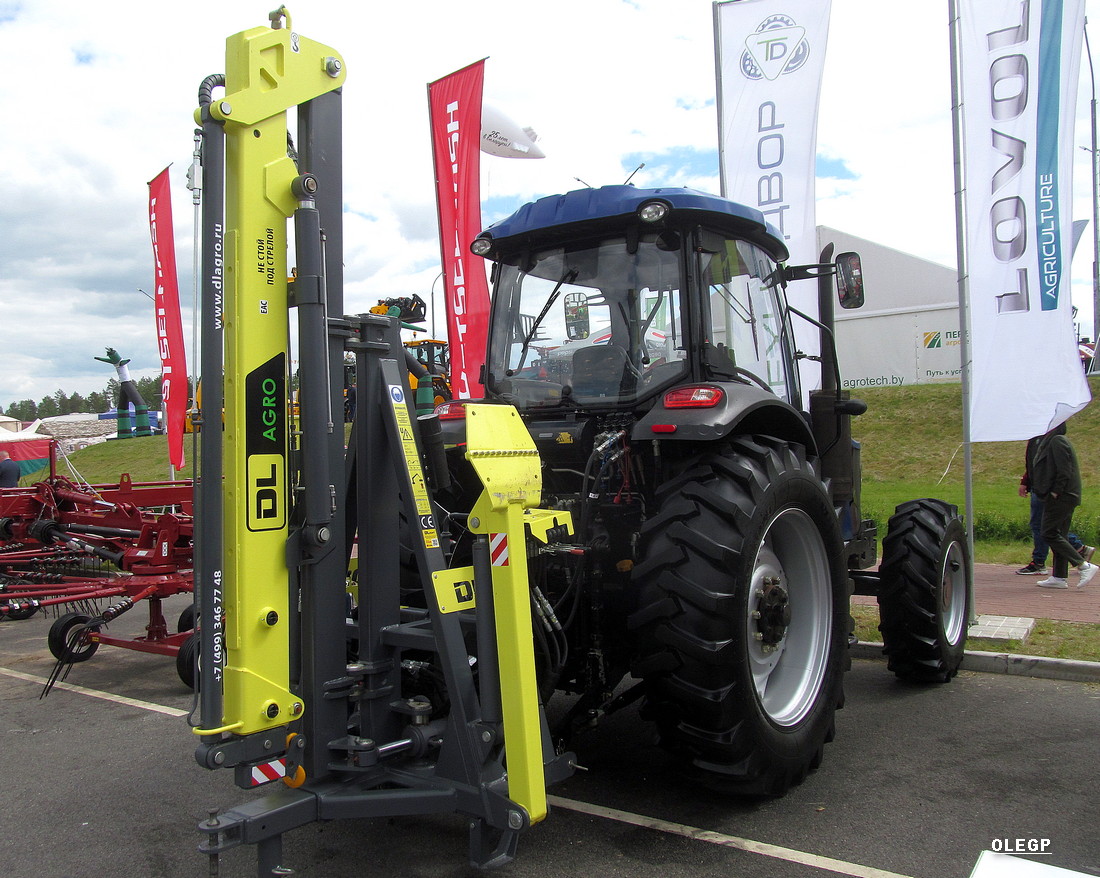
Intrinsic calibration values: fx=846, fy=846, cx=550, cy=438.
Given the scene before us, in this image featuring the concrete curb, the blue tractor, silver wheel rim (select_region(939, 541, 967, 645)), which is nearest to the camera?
the blue tractor

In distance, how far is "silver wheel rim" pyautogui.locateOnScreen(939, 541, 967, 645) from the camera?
17.8 ft

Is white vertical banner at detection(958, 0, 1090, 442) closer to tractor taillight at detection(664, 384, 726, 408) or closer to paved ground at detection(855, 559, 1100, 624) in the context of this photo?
paved ground at detection(855, 559, 1100, 624)

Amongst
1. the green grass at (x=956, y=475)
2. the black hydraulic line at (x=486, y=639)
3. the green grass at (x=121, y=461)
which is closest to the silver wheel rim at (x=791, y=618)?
the black hydraulic line at (x=486, y=639)

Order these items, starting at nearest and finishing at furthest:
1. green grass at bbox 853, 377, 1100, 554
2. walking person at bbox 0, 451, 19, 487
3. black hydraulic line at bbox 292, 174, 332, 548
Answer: black hydraulic line at bbox 292, 174, 332, 548 < green grass at bbox 853, 377, 1100, 554 < walking person at bbox 0, 451, 19, 487

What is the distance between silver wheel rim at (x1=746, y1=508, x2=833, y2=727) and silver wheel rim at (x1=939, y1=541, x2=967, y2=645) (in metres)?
1.66

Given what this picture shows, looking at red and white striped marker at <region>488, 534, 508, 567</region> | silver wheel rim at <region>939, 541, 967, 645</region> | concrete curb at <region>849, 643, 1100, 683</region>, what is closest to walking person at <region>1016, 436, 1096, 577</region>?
silver wheel rim at <region>939, 541, 967, 645</region>

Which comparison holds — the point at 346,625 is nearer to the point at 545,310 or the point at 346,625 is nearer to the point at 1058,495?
the point at 545,310

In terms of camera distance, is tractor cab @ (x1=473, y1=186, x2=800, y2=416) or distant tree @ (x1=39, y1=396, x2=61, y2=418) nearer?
tractor cab @ (x1=473, y1=186, x2=800, y2=416)

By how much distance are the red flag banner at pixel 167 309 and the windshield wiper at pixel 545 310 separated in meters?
8.27

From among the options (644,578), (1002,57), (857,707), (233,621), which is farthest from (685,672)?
(1002,57)

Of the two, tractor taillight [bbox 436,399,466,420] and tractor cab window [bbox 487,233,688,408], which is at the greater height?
tractor cab window [bbox 487,233,688,408]

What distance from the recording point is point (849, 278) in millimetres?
4809

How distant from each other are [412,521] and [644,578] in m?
0.93

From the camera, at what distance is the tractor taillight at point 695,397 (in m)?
3.41
